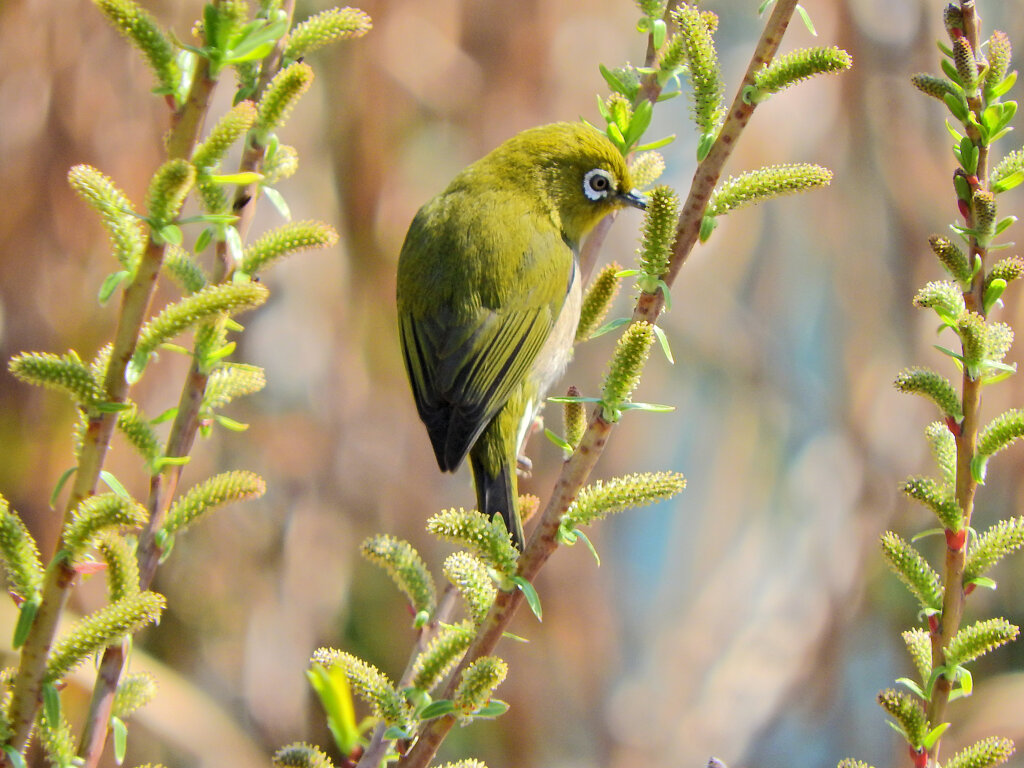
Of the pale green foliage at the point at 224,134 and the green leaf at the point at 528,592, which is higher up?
the pale green foliage at the point at 224,134

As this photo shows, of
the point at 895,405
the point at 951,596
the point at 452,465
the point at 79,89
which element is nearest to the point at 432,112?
Result: the point at 79,89

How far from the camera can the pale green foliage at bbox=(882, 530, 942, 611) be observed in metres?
0.79

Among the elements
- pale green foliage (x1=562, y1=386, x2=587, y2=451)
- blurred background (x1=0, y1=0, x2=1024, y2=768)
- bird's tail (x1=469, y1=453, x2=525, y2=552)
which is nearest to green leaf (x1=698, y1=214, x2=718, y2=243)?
pale green foliage (x1=562, y1=386, x2=587, y2=451)

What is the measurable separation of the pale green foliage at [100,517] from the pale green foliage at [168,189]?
0.17m

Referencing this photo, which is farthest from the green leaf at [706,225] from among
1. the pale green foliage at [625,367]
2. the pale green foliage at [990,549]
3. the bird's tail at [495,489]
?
the bird's tail at [495,489]

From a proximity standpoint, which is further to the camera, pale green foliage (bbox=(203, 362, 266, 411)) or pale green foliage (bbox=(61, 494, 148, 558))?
pale green foliage (bbox=(203, 362, 266, 411))

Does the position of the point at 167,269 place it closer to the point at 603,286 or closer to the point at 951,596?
the point at 603,286

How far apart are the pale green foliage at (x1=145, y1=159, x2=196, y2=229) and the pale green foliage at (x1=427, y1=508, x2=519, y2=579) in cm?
27

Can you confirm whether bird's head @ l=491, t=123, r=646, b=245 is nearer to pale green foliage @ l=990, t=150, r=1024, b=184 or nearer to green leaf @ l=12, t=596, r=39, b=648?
pale green foliage @ l=990, t=150, r=1024, b=184

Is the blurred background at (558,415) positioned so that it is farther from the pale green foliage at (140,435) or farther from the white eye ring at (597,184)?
the pale green foliage at (140,435)

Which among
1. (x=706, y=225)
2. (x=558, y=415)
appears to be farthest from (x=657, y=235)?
(x=558, y=415)

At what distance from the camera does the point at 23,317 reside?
2.38m

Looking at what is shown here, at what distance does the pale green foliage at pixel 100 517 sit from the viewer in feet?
1.93

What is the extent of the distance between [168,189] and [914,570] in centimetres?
63
